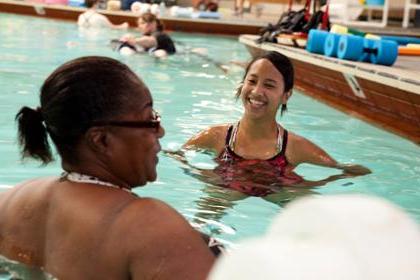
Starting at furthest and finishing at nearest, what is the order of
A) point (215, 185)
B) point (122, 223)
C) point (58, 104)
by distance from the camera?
point (215, 185) → point (58, 104) → point (122, 223)

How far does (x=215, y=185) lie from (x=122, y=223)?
2129 mm

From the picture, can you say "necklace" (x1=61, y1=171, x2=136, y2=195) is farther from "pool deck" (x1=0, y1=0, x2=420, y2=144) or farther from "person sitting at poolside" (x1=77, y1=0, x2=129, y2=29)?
"person sitting at poolside" (x1=77, y1=0, x2=129, y2=29)

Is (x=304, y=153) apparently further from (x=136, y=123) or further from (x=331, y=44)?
(x=331, y=44)

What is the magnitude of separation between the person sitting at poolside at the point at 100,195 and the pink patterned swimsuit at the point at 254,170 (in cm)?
185

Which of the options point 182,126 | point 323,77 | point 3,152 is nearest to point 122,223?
point 3,152

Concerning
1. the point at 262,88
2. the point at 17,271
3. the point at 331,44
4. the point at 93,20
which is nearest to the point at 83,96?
the point at 17,271

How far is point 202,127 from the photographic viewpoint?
5.50m

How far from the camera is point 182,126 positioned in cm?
545

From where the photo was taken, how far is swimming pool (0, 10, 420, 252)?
352cm

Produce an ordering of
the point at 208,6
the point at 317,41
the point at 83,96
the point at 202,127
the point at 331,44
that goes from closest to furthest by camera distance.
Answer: the point at 83,96 < the point at 202,127 < the point at 331,44 < the point at 317,41 < the point at 208,6

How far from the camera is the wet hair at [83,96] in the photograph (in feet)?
5.19

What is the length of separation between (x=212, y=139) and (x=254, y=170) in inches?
12.2

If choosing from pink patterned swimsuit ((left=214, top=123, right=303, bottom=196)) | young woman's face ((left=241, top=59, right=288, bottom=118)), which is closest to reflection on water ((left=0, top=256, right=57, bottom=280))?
pink patterned swimsuit ((left=214, top=123, right=303, bottom=196))

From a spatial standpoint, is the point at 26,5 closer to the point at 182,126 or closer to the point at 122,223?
the point at 182,126
